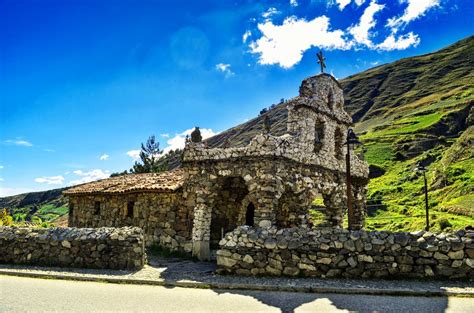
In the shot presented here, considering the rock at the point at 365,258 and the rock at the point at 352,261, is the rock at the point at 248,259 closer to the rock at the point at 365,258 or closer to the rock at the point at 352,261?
the rock at the point at 352,261

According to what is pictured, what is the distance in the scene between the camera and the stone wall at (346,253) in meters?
9.05

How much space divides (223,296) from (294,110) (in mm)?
9212

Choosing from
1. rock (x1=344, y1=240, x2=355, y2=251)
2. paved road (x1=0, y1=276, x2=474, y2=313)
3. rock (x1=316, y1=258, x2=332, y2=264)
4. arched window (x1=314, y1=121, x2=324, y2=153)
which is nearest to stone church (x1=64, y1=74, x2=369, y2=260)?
arched window (x1=314, y1=121, x2=324, y2=153)

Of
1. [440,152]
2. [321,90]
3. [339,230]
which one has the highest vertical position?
[440,152]

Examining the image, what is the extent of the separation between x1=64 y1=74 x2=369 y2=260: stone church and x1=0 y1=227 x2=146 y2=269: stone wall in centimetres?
394

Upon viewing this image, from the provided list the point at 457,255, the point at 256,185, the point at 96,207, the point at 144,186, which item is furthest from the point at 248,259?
the point at 96,207

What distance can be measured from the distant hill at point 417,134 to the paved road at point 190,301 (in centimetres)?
788

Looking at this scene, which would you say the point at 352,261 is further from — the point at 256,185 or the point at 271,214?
the point at 256,185

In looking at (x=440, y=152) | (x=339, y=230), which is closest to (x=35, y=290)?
(x=339, y=230)

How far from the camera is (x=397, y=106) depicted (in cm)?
11406

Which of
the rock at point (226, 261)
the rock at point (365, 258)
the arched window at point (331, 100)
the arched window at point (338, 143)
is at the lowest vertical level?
the rock at point (226, 261)

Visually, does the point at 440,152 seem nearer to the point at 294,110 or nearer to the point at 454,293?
the point at 294,110

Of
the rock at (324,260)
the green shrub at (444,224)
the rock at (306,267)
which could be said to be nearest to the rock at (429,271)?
the rock at (324,260)

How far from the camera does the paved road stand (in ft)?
23.6
